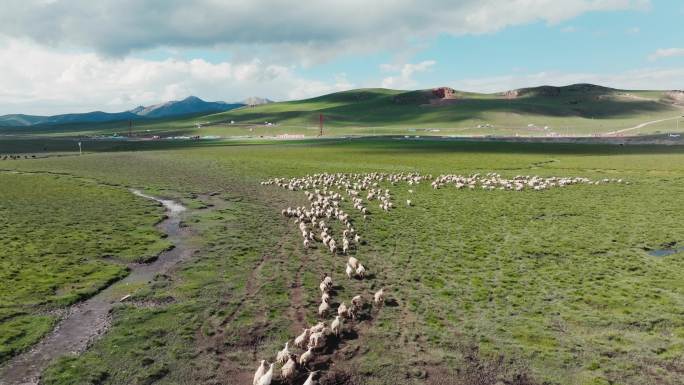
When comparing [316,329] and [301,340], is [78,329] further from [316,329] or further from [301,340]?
[316,329]

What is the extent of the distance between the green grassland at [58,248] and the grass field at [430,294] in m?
0.30

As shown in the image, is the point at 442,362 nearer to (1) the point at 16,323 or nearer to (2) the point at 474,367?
(2) the point at 474,367

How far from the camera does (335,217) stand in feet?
101

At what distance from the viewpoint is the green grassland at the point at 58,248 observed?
49.5 feet

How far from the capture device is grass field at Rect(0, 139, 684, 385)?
12.1 meters

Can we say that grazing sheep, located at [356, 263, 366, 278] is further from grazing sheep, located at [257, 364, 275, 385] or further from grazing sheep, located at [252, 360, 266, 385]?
grazing sheep, located at [257, 364, 275, 385]

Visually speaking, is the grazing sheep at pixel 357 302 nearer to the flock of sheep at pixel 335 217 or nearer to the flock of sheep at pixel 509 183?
the flock of sheep at pixel 335 217

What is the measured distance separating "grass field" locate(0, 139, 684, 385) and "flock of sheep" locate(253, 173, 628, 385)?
2.10ft

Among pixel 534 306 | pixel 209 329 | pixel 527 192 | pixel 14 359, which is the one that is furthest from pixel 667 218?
pixel 14 359

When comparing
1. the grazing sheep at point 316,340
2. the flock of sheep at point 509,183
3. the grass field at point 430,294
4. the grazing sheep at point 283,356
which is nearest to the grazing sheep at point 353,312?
the grass field at point 430,294

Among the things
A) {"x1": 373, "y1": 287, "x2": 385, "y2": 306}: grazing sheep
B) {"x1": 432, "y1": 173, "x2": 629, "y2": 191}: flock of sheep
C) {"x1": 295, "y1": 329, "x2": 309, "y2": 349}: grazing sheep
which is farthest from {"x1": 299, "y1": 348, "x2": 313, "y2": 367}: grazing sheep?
{"x1": 432, "y1": 173, "x2": 629, "y2": 191}: flock of sheep

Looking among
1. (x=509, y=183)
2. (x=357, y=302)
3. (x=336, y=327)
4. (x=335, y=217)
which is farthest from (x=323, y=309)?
(x=509, y=183)

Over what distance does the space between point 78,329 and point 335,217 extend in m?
18.8

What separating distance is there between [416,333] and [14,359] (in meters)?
11.9
